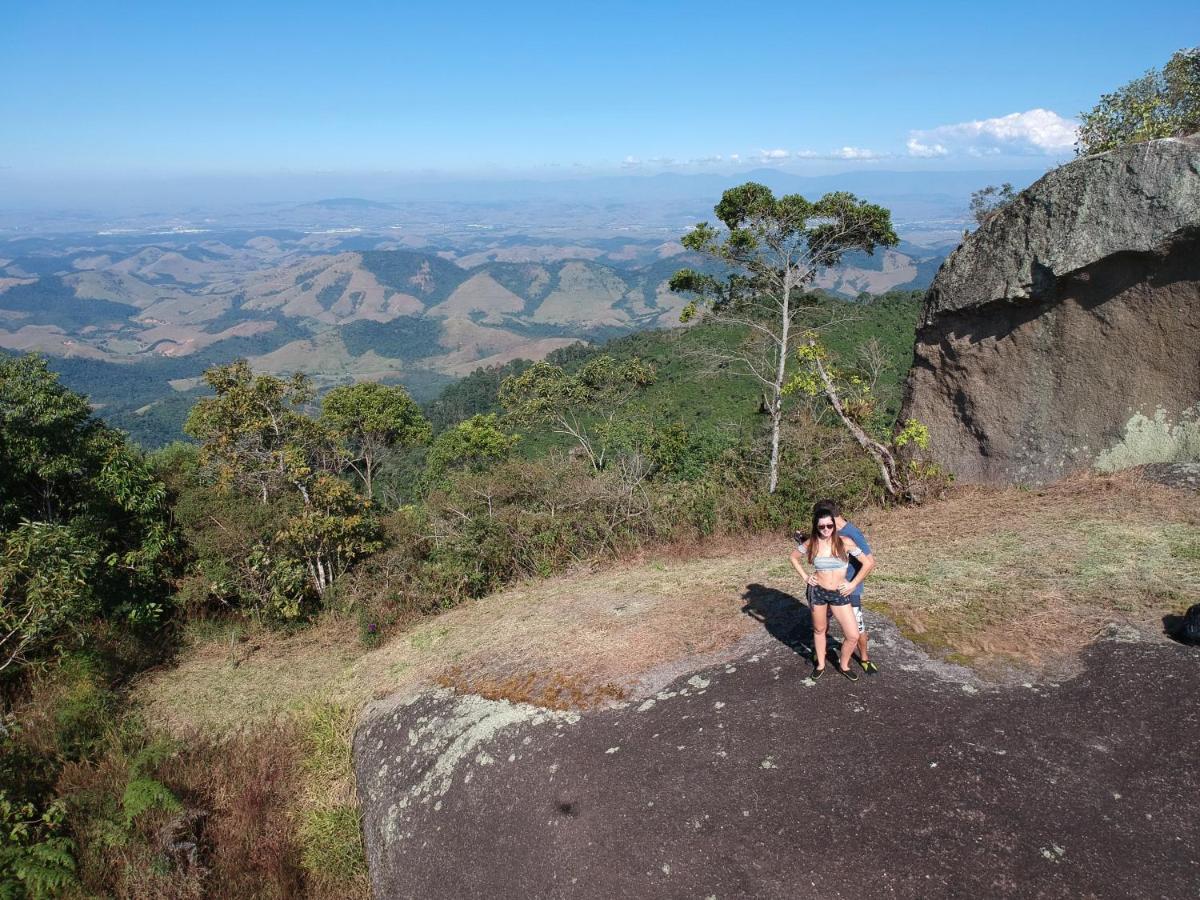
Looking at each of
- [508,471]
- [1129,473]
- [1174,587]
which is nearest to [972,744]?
[1174,587]

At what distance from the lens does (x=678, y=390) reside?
46.5 metres

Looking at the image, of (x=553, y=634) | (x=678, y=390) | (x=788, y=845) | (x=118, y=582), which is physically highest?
(x=788, y=845)

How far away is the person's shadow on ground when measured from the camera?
6.41m

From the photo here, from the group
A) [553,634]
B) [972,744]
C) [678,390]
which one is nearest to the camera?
[972,744]

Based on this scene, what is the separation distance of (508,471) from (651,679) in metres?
10.3

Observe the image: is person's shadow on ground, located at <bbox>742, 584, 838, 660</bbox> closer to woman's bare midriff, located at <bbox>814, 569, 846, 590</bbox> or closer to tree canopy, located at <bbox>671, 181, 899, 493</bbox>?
woman's bare midriff, located at <bbox>814, 569, 846, 590</bbox>

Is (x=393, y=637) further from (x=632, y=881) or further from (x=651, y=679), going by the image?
(x=632, y=881)

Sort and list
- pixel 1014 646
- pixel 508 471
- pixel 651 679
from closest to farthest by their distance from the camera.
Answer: pixel 1014 646 < pixel 651 679 < pixel 508 471

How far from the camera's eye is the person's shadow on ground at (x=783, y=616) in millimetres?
6410

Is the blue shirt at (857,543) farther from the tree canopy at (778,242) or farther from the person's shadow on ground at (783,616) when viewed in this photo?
the tree canopy at (778,242)

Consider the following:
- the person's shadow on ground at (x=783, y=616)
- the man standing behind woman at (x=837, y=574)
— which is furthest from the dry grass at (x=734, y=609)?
the man standing behind woman at (x=837, y=574)

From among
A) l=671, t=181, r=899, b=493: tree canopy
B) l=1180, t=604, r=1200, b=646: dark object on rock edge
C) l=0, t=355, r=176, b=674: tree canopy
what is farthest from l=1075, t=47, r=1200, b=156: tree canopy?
l=0, t=355, r=176, b=674: tree canopy

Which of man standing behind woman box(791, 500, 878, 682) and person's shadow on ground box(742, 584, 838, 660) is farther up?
man standing behind woman box(791, 500, 878, 682)

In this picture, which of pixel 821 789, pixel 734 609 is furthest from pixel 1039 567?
pixel 821 789
